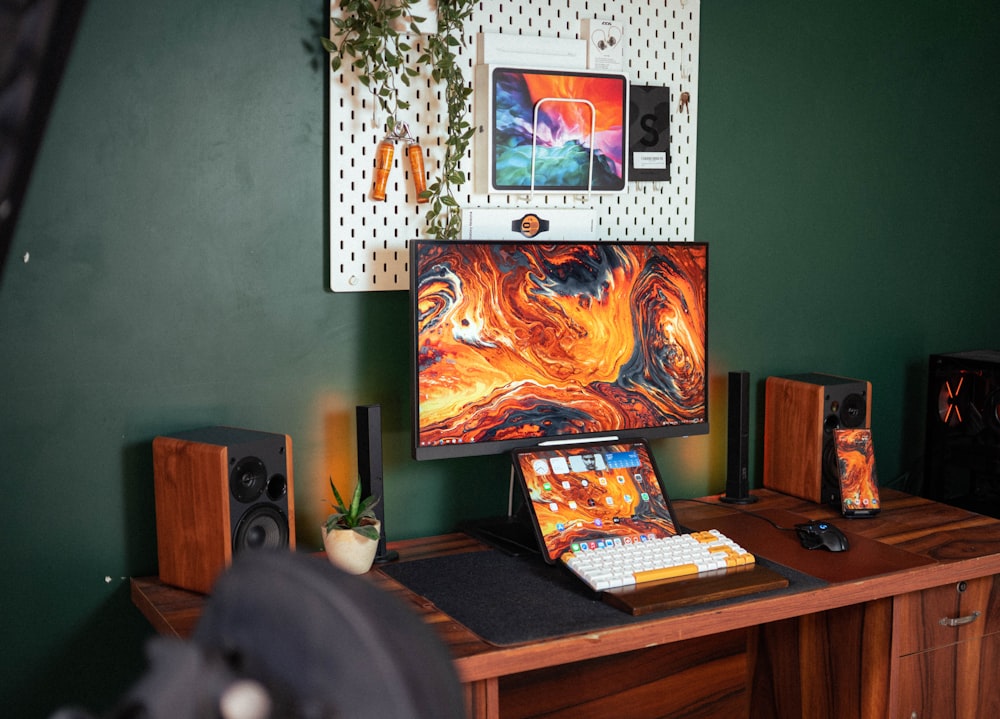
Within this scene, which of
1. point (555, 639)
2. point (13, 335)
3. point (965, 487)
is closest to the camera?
point (555, 639)

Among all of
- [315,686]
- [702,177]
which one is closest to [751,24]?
[702,177]

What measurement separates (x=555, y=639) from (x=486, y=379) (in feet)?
2.01

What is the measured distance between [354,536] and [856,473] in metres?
1.19

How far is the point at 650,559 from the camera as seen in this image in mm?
1813

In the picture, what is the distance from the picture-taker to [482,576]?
185 centimetres

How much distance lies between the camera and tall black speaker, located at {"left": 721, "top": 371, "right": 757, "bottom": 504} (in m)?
2.35

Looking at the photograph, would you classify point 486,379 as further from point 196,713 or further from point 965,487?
point 965,487

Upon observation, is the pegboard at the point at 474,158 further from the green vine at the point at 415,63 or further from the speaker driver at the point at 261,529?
the speaker driver at the point at 261,529

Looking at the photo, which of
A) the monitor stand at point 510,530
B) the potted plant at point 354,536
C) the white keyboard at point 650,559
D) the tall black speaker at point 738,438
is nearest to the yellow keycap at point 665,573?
the white keyboard at point 650,559

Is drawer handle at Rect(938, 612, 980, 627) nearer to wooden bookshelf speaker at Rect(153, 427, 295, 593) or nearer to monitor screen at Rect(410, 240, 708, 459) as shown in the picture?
monitor screen at Rect(410, 240, 708, 459)

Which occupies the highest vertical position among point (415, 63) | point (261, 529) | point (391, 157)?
point (415, 63)

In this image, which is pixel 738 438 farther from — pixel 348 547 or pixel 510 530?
pixel 348 547

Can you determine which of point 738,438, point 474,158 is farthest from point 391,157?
point 738,438

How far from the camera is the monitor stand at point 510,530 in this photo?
6.50ft
